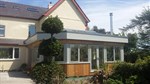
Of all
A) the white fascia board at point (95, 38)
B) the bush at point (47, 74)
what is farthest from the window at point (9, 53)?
the bush at point (47, 74)

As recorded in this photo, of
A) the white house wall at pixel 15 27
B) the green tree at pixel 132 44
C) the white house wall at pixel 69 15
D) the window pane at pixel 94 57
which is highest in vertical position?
the white house wall at pixel 69 15

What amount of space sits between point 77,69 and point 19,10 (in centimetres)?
1733

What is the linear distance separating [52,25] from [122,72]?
263 inches

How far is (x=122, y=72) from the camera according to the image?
58.3 ft

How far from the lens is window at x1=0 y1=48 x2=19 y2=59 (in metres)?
30.7

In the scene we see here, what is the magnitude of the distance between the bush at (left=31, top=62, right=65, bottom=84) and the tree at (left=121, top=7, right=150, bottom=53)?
21896mm

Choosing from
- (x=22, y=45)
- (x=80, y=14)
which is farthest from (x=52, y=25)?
(x=80, y=14)

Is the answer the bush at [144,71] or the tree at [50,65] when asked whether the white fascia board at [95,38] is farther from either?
the bush at [144,71]

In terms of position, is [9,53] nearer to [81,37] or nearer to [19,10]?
[19,10]

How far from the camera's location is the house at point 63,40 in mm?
21922

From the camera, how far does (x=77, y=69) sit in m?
22.0

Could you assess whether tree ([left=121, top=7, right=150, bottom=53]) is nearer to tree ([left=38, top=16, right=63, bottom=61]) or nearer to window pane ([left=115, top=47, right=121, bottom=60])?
window pane ([left=115, top=47, right=121, bottom=60])

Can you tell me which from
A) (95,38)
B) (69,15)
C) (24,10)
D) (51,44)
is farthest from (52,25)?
(24,10)

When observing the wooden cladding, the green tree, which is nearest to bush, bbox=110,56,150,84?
the wooden cladding
